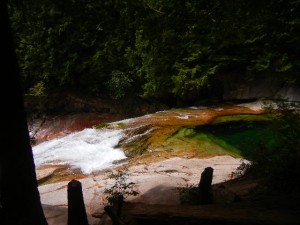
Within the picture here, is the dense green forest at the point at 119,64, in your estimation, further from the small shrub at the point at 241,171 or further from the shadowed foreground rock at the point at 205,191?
the shadowed foreground rock at the point at 205,191

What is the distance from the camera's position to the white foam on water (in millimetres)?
11117

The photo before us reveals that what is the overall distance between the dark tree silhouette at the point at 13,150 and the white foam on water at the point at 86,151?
6.24 metres

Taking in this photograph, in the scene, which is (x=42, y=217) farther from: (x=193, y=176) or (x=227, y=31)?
(x=193, y=176)

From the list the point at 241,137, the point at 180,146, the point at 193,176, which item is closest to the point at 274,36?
the point at 193,176

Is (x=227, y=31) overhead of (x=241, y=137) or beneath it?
overhead

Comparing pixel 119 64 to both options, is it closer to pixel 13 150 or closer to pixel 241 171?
pixel 241 171

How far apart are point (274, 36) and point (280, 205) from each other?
295 cm

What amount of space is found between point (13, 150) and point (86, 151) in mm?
8269

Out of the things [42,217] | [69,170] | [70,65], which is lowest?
[69,170]

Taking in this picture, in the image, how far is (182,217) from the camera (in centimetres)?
394

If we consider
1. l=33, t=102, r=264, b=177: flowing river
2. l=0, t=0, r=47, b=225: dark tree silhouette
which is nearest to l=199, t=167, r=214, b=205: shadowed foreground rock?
l=0, t=0, r=47, b=225: dark tree silhouette

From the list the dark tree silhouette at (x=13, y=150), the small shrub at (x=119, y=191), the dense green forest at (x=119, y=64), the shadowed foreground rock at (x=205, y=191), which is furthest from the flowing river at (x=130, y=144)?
the dark tree silhouette at (x=13, y=150)

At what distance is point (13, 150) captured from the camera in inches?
157

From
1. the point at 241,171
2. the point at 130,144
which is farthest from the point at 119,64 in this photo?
the point at 241,171
